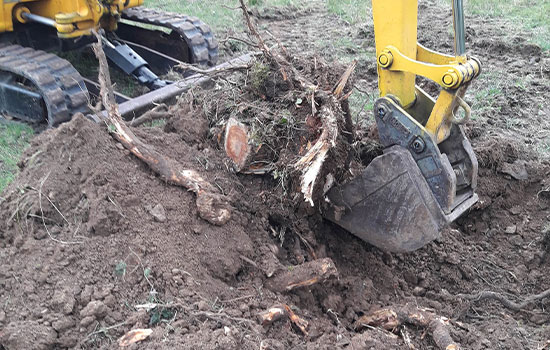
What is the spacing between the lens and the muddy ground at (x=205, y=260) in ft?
9.14

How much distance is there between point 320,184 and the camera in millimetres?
3537

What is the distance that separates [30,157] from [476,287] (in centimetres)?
297

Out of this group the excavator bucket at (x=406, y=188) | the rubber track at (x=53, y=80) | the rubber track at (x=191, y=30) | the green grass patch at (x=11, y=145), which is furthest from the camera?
the rubber track at (x=191, y=30)

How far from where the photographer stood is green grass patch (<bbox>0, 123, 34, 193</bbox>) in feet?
16.6

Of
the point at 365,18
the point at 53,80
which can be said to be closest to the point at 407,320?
the point at 53,80

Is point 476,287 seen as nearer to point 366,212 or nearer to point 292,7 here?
point 366,212

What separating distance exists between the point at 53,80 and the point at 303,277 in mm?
3595

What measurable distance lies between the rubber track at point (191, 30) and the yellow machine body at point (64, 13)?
0.78 metres

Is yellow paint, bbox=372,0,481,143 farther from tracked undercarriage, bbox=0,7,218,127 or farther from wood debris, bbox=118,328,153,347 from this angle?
tracked undercarriage, bbox=0,7,218,127

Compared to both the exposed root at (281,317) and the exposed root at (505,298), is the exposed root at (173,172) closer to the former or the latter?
the exposed root at (281,317)

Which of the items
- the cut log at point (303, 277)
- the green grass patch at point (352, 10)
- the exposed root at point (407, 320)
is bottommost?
the green grass patch at point (352, 10)

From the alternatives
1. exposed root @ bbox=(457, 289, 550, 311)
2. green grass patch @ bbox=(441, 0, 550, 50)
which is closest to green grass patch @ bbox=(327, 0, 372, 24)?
green grass patch @ bbox=(441, 0, 550, 50)

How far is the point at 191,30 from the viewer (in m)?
7.05

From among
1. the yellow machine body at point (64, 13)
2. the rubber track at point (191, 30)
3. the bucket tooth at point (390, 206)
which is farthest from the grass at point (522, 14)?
the yellow machine body at point (64, 13)
